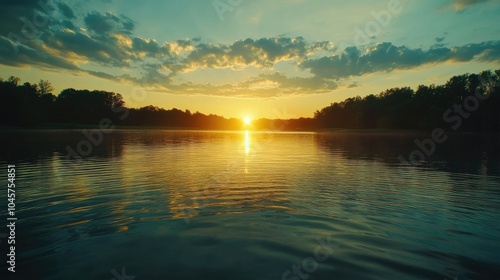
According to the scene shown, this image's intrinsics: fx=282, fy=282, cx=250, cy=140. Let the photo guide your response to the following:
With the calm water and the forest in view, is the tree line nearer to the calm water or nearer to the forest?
the forest

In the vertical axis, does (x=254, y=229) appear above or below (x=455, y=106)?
below

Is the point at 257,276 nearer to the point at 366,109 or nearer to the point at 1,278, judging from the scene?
the point at 1,278

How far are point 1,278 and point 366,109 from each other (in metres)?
207

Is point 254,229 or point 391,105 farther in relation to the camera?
point 391,105

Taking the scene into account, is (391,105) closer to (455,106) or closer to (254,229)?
(455,106)

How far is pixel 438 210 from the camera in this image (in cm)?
1174

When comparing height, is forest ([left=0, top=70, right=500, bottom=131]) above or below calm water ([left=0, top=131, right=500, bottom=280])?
above

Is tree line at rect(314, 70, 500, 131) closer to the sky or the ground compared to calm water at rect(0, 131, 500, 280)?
closer to the sky

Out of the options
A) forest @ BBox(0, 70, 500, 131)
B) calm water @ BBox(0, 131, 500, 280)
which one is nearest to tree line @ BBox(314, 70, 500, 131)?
forest @ BBox(0, 70, 500, 131)

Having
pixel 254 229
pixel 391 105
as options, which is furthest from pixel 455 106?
pixel 254 229

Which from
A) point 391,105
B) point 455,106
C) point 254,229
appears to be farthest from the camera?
point 391,105

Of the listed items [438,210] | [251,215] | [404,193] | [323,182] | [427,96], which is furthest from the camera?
[427,96]

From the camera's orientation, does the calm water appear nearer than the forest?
Yes

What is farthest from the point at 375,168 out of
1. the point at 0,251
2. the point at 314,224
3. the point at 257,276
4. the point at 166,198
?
the point at 0,251
